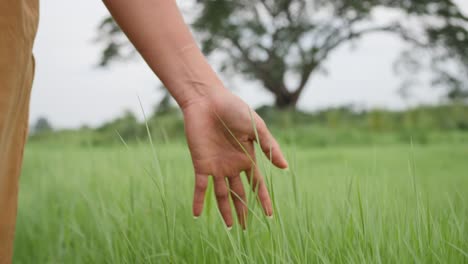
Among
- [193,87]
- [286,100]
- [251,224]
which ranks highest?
[193,87]

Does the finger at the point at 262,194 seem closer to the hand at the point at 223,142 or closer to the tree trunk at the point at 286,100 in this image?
the hand at the point at 223,142

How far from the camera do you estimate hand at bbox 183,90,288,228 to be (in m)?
0.95

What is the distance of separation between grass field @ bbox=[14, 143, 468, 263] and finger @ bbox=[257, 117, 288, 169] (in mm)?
40

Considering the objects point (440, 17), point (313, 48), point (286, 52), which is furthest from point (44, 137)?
point (440, 17)

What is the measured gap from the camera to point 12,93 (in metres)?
0.78

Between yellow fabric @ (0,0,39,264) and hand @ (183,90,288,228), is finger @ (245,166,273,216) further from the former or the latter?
yellow fabric @ (0,0,39,264)

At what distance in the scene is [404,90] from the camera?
38.3 ft

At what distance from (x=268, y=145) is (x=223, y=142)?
104mm

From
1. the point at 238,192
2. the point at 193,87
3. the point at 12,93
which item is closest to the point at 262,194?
the point at 238,192

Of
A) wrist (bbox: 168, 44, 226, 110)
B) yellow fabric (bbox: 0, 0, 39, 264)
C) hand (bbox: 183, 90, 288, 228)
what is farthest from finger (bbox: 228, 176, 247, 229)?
yellow fabric (bbox: 0, 0, 39, 264)

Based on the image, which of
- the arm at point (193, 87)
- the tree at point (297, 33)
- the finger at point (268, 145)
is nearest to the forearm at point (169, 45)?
the arm at point (193, 87)

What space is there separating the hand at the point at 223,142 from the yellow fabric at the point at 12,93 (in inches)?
12.8

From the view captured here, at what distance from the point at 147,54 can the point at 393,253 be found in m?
0.69

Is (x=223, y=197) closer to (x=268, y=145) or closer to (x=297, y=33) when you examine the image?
(x=268, y=145)
